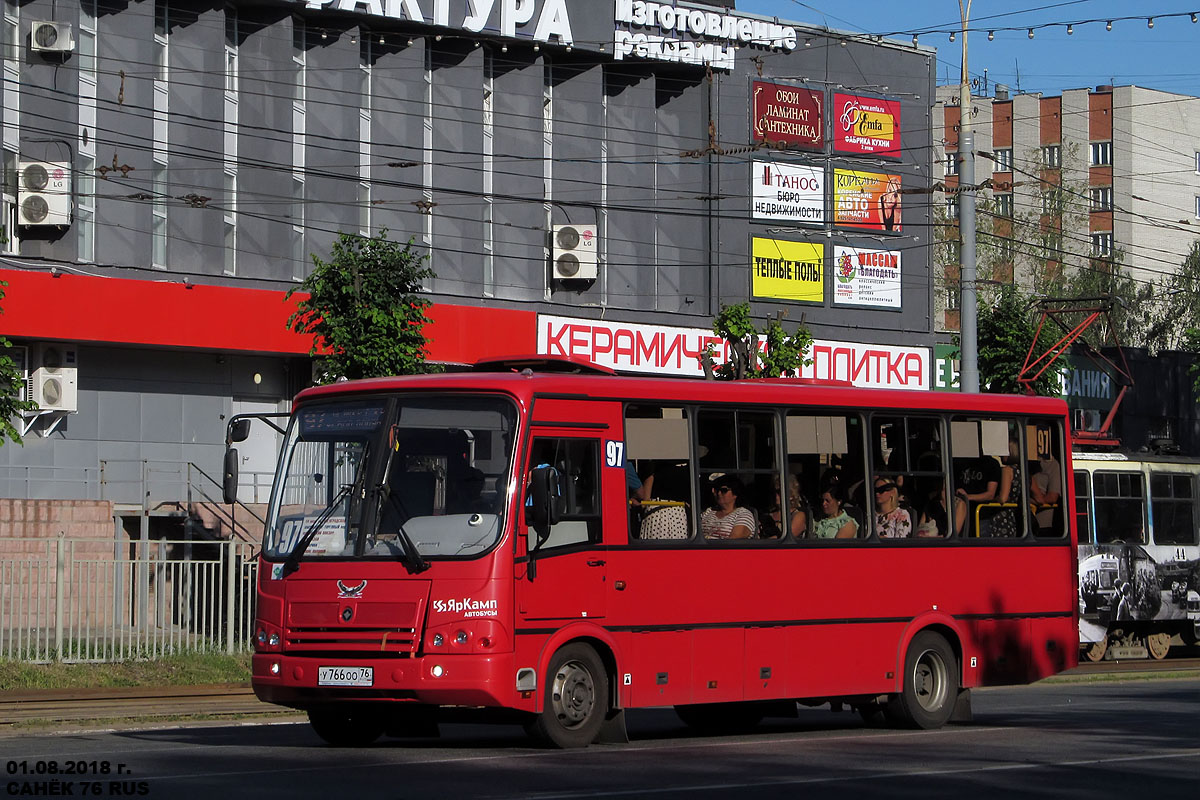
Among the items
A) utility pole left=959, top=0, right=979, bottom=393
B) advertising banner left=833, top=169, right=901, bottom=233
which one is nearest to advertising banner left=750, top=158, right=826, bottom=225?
advertising banner left=833, top=169, right=901, bottom=233

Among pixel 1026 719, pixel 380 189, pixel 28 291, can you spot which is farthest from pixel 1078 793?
pixel 380 189

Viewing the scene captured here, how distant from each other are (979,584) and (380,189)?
24.4m

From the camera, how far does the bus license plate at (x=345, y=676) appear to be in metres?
12.9

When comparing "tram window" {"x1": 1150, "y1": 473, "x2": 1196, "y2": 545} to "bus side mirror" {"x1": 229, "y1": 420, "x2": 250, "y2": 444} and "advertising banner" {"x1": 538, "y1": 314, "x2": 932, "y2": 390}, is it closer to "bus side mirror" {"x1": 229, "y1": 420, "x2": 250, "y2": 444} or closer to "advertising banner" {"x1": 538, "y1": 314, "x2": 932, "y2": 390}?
"advertising banner" {"x1": 538, "y1": 314, "x2": 932, "y2": 390}

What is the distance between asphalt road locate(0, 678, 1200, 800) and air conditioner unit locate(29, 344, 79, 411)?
61.0 ft

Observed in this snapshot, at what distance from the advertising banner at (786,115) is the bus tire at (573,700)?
1267 inches

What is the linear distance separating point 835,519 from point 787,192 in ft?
101

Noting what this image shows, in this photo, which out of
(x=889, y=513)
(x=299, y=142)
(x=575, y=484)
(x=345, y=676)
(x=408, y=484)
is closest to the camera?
(x=345, y=676)

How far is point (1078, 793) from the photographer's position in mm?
10977

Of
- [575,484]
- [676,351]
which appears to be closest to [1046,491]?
[575,484]

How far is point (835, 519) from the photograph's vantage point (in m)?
15.6

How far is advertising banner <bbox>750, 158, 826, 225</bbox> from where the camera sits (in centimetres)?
4494

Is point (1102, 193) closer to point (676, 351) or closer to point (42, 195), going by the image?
point (676, 351)
